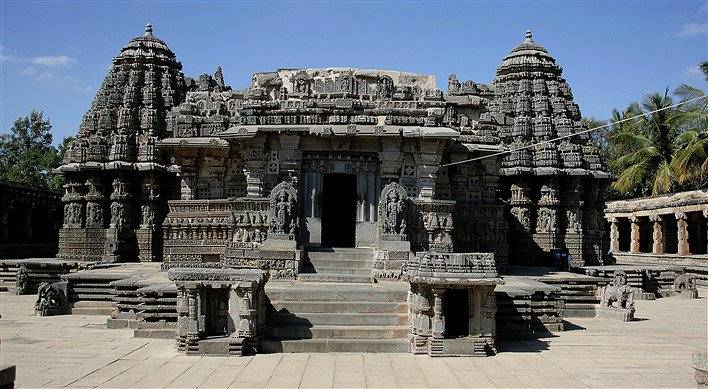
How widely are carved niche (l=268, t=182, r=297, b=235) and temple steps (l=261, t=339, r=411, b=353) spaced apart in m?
3.53

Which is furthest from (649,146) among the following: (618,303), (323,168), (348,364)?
(348,364)

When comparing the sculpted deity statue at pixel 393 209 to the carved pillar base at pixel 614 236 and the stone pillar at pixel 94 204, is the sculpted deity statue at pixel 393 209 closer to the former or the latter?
the stone pillar at pixel 94 204

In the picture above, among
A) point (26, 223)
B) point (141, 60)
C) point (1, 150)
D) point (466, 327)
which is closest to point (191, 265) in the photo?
point (466, 327)

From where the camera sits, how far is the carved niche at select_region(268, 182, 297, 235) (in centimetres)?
1232

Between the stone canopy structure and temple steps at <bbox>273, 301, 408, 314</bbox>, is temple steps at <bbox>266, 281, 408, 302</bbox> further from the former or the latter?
the stone canopy structure

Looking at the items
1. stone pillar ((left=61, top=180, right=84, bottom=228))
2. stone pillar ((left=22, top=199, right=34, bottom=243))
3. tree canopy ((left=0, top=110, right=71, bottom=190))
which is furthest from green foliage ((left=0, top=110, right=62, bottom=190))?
stone pillar ((left=61, top=180, right=84, bottom=228))

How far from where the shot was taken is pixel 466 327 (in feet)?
31.7

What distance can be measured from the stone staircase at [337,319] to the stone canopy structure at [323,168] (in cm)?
142

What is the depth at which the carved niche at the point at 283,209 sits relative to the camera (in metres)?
12.3

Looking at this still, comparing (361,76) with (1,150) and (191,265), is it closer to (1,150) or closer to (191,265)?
(191,265)

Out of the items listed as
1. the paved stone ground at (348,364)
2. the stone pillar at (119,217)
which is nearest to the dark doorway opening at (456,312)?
the paved stone ground at (348,364)

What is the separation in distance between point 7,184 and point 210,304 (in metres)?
21.3

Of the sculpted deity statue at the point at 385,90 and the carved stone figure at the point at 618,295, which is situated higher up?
the sculpted deity statue at the point at 385,90

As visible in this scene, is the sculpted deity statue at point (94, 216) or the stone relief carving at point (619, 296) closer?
the stone relief carving at point (619, 296)
